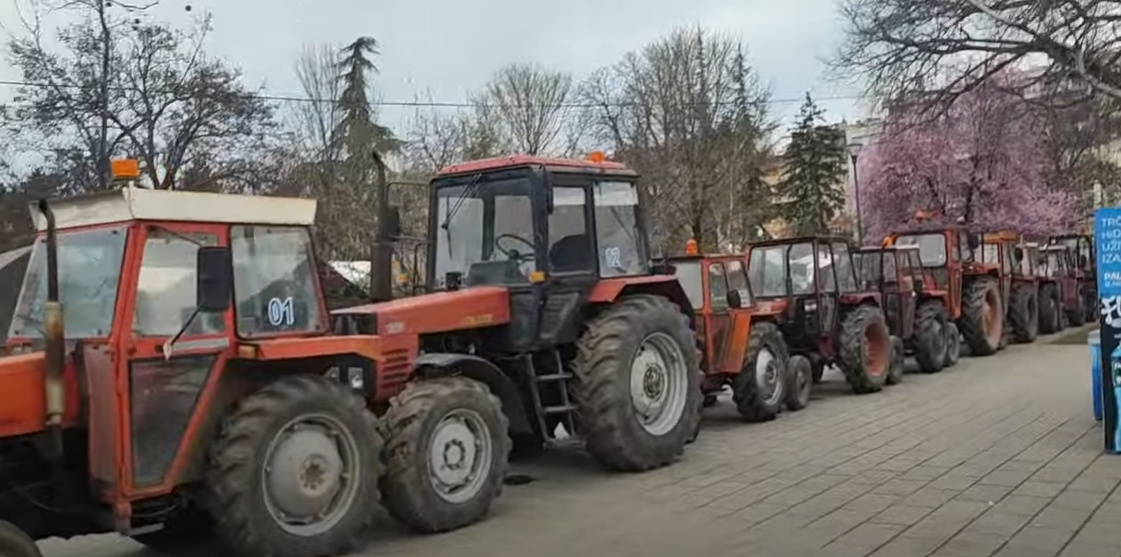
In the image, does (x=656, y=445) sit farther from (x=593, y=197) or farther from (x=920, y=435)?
(x=920, y=435)

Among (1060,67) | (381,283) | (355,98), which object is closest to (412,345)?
(381,283)

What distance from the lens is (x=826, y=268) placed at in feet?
48.8

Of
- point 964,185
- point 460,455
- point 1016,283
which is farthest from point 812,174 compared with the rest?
point 460,455

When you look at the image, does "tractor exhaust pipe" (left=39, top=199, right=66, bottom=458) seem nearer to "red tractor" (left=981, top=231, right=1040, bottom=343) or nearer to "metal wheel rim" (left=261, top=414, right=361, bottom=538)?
"metal wheel rim" (left=261, top=414, right=361, bottom=538)

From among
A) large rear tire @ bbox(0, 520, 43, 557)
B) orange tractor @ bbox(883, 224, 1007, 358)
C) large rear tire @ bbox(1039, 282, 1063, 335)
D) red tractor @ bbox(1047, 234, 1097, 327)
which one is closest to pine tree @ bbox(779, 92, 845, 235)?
red tractor @ bbox(1047, 234, 1097, 327)

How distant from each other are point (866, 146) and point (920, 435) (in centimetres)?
2660

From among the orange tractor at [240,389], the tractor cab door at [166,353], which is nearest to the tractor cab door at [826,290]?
the orange tractor at [240,389]

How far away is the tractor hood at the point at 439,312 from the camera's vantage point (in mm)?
7785

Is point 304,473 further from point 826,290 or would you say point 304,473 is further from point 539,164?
point 826,290

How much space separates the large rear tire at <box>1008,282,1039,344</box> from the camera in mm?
21766

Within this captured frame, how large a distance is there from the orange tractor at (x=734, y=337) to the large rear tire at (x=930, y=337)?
195 inches

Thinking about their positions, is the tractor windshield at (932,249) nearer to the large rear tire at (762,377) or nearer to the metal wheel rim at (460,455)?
the large rear tire at (762,377)

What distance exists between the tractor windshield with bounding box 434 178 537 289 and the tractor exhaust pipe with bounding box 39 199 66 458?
13.4ft

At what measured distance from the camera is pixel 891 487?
8.50 m
